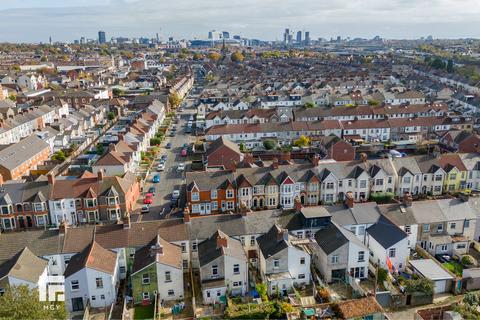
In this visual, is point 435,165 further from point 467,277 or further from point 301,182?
point 467,277

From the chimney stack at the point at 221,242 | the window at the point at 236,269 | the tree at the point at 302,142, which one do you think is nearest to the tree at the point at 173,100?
the tree at the point at 302,142

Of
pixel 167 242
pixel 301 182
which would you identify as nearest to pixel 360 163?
pixel 301 182

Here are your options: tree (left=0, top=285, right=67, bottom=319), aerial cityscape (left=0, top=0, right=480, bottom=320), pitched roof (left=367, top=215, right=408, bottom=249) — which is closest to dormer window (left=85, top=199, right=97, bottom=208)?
aerial cityscape (left=0, top=0, right=480, bottom=320)

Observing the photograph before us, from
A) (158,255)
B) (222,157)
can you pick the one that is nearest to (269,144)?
(222,157)

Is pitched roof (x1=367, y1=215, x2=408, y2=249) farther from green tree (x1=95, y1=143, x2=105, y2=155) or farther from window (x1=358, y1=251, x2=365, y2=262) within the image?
green tree (x1=95, y1=143, x2=105, y2=155)

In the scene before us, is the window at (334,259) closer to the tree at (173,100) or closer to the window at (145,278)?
the window at (145,278)
